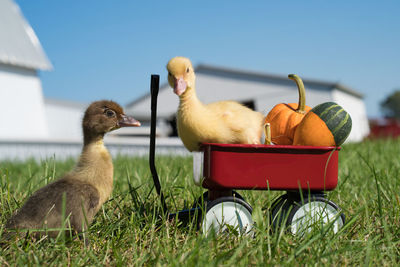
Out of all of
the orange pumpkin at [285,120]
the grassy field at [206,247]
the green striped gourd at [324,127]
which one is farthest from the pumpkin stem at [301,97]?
the grassy field at [206,247]

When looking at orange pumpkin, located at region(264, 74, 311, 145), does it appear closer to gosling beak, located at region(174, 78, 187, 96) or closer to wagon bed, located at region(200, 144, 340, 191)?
wagon bed, located at region(200, 144, 340, 191)

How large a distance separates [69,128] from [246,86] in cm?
1019

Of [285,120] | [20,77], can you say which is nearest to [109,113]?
[285,120]

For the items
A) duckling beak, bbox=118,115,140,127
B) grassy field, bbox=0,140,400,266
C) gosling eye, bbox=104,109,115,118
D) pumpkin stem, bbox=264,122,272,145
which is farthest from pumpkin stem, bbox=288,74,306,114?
gosling eye, bbox=104,109,115,118

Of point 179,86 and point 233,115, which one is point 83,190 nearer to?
point 179,86

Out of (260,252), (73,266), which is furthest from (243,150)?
(73,266)

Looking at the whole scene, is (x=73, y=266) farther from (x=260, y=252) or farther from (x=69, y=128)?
(x=69, y=128)

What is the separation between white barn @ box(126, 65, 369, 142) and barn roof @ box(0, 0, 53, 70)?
6174 millimetres

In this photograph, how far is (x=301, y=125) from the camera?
7.39 ft

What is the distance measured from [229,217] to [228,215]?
0.05 ft

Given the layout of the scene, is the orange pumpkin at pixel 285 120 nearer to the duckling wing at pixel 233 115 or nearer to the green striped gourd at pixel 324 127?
the green striped gourd at pixel 324 127

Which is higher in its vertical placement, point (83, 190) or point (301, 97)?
point (301, 97)

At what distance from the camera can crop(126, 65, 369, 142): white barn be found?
16.5m

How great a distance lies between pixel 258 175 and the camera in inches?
87.2
